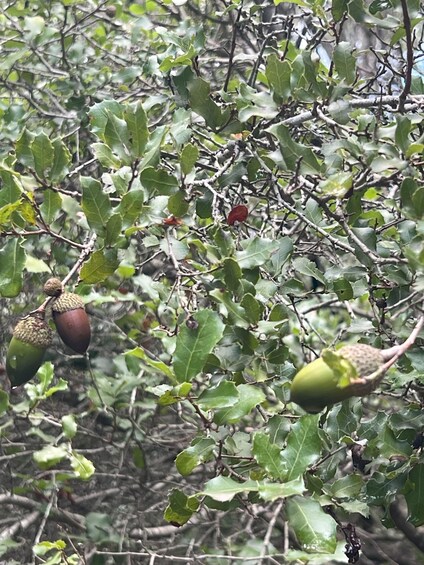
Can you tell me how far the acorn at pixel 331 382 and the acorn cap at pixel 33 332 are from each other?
62cm

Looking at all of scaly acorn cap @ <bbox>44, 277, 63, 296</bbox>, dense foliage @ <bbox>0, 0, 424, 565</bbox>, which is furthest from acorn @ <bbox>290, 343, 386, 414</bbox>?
scaly acorn cap @ <bbox>44, 277, 63, 296</bbox>

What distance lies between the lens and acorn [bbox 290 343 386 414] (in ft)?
3.19

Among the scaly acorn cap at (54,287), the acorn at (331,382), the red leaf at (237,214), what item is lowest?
the scaly acorn cap at (54,287)

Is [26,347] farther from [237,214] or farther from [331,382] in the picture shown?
[331,382]

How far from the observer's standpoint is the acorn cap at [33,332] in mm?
1449

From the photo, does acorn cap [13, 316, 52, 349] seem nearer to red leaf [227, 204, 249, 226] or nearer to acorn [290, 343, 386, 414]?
red leaf [227, 204, 249, 226]

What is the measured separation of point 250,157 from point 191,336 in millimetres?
626

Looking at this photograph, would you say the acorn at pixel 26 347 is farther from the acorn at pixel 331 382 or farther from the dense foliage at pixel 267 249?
the acorn at pixel 331 382

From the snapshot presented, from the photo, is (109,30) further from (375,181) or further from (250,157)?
(375,181)

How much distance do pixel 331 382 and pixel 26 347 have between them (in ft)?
2.37

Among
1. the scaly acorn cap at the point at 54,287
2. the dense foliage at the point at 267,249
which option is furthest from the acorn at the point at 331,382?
the scaly acorn cap at the point at 54,287

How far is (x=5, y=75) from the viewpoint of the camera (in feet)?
10.6

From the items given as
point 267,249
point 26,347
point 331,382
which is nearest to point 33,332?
point 26,347

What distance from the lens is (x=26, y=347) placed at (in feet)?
4.84
